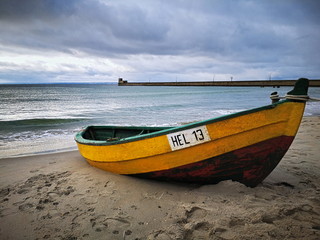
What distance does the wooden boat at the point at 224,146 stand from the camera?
2768 millimetres

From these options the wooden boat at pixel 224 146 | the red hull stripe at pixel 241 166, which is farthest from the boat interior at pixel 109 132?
the red hull stripe at pixel 241 166

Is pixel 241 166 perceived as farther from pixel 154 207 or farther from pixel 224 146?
pixel 154 207

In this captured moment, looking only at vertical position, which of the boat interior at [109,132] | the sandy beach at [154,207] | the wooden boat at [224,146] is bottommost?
the sandy beach at [154,207]

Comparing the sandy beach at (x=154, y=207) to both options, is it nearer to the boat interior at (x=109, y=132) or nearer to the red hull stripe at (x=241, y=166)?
the red hull stripe at (x=241, y=166)

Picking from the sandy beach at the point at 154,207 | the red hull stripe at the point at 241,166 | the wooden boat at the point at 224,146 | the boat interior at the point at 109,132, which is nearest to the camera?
the sandy beach at the point at 154,207

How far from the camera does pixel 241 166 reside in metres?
3.10

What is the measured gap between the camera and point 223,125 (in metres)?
2.85

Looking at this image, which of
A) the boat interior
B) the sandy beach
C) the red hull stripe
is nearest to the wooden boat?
the red hull stripe

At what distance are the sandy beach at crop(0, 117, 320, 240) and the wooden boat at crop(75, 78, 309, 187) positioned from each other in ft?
0.98

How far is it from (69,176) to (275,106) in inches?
164

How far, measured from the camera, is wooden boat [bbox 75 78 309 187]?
9.08ft

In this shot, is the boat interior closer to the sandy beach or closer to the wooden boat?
the sandy beach

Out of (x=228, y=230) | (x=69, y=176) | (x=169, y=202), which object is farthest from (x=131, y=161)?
(x=228, y=230)

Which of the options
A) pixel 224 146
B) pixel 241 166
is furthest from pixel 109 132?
pixel 241 166
